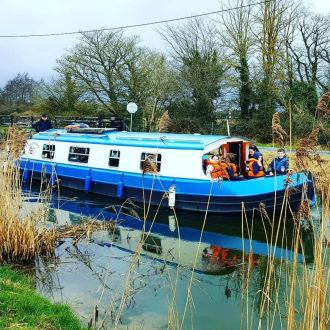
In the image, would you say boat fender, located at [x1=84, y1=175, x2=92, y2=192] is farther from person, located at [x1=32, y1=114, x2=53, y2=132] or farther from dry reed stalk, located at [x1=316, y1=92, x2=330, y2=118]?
dry reed stalk, located at [x1=316, y1=92, x2=330, y2=118]

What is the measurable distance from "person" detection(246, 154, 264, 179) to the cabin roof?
95cm

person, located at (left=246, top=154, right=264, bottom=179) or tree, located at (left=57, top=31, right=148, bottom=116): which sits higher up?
tree, located at (left=57, top=31, right=148, bottom=116)

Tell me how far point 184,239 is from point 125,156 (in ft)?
13.4

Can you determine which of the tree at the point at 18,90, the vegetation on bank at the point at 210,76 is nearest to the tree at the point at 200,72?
the vegetation on bank at the point at 210,76

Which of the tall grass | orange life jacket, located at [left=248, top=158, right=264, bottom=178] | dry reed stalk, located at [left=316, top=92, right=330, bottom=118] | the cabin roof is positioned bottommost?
the tall grass

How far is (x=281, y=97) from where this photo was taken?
82.1 feet

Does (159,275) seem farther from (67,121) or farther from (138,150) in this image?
(67,121)

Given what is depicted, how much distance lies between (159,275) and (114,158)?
672 centimetres

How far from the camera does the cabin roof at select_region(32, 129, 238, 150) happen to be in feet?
39.8

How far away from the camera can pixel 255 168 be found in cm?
1217

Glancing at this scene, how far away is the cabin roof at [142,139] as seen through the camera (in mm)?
12125

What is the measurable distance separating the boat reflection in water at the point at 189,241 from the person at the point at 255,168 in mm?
1485

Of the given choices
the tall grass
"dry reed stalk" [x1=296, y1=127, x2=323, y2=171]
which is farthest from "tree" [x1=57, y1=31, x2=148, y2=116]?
"dry reed stalk" [x1=296, y1=127, x2=323, y2=171]

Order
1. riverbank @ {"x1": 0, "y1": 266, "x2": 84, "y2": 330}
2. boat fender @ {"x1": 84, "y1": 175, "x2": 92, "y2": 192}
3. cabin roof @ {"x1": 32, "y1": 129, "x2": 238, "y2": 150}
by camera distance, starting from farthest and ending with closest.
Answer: boat fender @ {"x1": 84, "y1": 175, "x2": 92, "y2": 192}, cabin roof @ {"x1": 32, "y1": 129, "x2": 238, "y2": 150}, riverbank @ {"x1": 0, "y1": 266, "x2": 84, "y2": 330}
